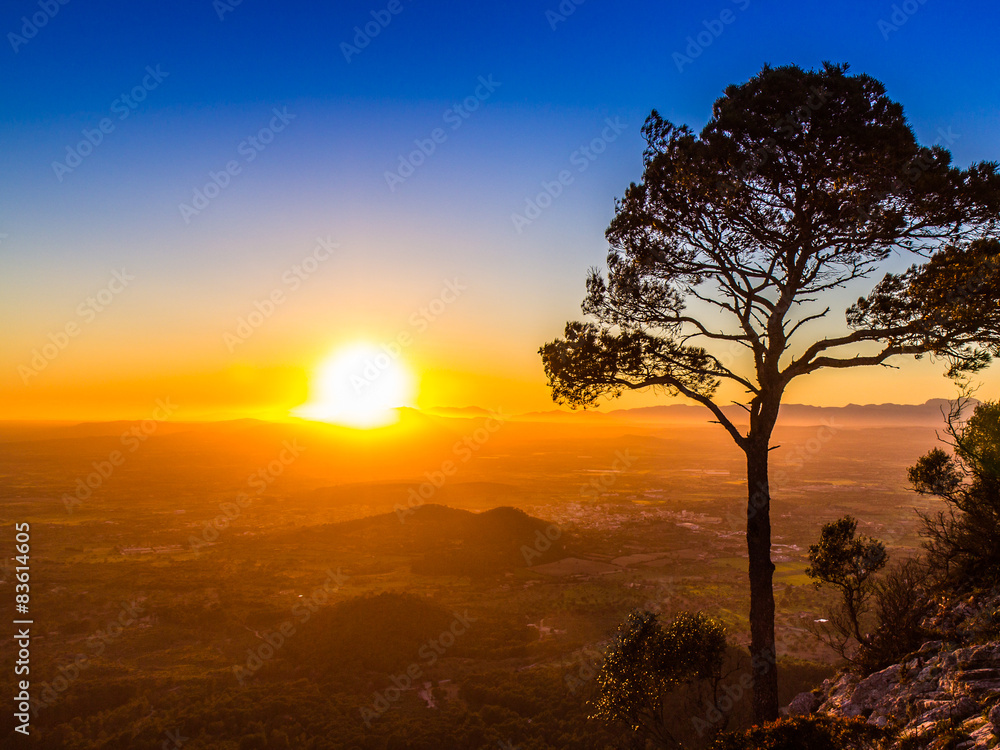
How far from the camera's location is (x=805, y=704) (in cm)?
1290

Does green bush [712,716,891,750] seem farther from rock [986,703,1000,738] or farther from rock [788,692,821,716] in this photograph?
rock [788,692,821,716]

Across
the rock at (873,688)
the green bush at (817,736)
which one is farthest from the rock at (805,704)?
the green bush at (817,736)

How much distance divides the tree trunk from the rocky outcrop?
130 centimetres

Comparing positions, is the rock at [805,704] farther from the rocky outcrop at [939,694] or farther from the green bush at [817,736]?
the green bush at [817,736]

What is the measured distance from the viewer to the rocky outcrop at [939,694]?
6.29 metres

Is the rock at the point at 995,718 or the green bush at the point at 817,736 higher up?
the rock at the point at 995,718

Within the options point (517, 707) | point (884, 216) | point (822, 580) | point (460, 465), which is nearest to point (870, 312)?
point (884, 216)

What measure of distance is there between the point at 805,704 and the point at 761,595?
4075 mm

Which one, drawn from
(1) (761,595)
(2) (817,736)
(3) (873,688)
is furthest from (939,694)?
(1) (761,595)

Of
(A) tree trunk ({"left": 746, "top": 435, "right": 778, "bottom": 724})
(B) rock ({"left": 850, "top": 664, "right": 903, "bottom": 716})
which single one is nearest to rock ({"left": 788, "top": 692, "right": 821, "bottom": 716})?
(A) tree trunk ({"left": 746, "top": 435, "right": 778, "bottom": 724})

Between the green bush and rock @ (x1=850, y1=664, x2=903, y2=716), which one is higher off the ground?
the green bush

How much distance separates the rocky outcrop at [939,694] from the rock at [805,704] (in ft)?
0.81

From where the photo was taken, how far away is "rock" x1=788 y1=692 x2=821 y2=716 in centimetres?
1249

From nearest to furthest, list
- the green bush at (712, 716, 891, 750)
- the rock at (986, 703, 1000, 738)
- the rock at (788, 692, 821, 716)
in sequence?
the rock at (986, 703, 1000, 738), the green bush at (712, 716, 891, 750), the rock at (788, 692, 821, 716)
